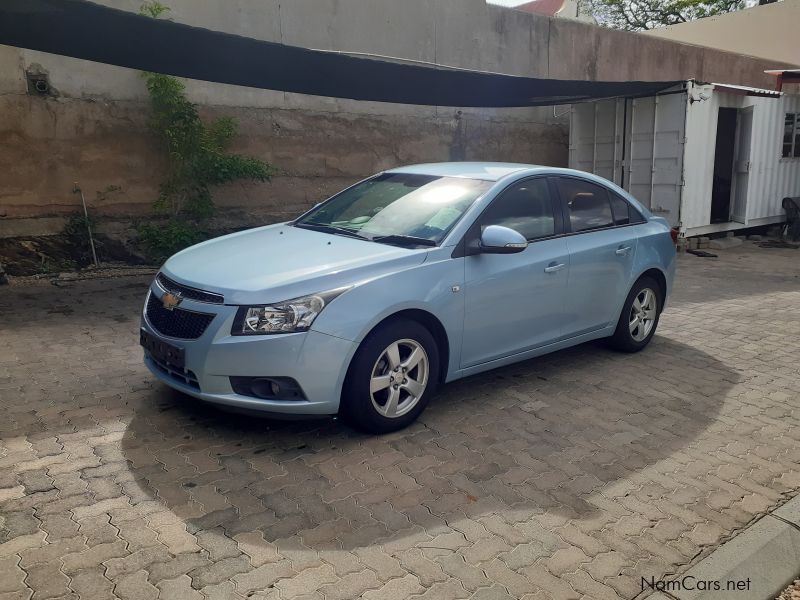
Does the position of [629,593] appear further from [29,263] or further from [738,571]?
[29,263]

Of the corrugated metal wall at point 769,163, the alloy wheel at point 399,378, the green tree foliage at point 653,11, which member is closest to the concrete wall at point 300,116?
the corrugated metal wall at point 769,163

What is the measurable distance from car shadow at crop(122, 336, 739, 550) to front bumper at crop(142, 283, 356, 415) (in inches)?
12.1

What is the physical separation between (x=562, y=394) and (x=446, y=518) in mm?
1942

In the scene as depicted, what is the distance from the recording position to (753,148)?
39.9 feet

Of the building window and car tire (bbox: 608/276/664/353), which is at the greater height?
the building window

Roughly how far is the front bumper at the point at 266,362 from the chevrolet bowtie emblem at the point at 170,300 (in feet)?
0.55

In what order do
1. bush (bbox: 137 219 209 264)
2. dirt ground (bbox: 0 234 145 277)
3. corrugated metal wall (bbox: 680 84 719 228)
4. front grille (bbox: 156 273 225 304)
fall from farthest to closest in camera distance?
corrugated metal wall (bbox: 680 84 719 228)
bush (bbox: 137 219 209 264)
dirt ground (bbox: 0 234 145 277)
front grille (bbox: 156 273 225 304)

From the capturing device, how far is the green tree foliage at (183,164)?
820cm

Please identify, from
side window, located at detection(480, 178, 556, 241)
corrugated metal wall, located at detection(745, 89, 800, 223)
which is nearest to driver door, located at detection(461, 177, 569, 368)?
side window, located at detection(480, 178, 556, 241)

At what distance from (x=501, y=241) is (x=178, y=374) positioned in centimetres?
214

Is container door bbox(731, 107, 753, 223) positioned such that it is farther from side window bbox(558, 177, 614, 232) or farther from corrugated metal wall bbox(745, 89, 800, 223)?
side window bbox(558, 177, 614, 232)

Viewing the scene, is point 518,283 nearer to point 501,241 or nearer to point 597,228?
point 501,241

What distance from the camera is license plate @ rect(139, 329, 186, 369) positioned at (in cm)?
379

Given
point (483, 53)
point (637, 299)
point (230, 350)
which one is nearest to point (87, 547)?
point (230, 350)
